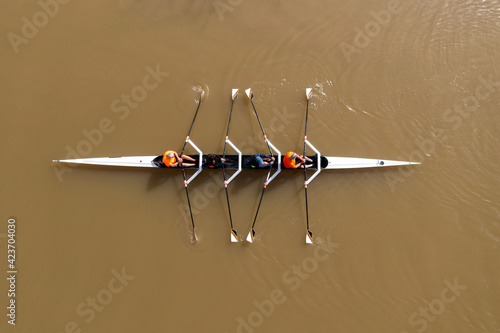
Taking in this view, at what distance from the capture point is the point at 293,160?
5.83 m

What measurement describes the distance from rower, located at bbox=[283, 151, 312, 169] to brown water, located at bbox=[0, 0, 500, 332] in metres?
0.46

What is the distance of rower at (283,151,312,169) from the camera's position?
5834 millimetres

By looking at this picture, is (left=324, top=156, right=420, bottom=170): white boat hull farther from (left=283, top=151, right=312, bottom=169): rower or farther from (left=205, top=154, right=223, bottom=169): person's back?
(left=205, top=154, right=223, bottom=169): person's back

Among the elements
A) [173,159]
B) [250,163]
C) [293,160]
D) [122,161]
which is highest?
[122,161]

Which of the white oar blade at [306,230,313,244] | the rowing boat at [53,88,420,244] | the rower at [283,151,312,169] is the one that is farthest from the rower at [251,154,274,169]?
the white oar blade at [306,230,313,244]

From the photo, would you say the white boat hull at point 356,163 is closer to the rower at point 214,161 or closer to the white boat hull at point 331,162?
the white boat hull at point 331,162

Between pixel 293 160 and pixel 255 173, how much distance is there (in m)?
0.99

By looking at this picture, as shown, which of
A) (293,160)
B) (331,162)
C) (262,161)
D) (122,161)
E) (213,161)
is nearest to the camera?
(293,160)

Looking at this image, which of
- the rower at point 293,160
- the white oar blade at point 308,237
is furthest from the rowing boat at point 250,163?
the rower at point 293,160

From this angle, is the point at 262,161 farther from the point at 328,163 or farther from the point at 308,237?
the point at 308,237

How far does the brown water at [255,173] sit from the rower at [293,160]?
461 mm

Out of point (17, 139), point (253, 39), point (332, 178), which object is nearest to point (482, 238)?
point (332, 178)

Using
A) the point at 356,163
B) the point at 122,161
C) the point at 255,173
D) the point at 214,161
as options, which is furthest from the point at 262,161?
the point at 122,161

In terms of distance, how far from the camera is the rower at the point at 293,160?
583 cm
